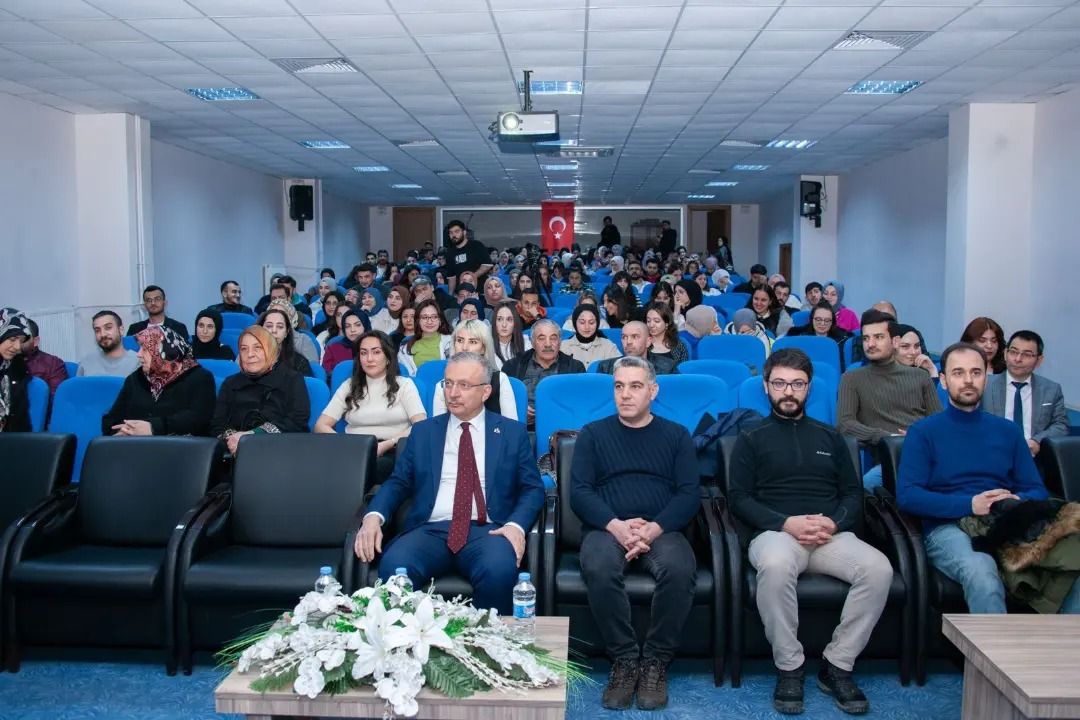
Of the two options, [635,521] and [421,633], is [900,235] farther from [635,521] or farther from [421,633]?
[421,633]

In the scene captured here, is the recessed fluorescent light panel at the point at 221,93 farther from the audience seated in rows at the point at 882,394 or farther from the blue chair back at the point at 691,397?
the audience seated in rows at the point at 882,394

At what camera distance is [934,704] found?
11.6 feet

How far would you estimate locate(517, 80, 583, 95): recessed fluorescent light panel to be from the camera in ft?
30.3

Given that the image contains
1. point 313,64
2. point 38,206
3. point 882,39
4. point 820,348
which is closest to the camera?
point 820,348

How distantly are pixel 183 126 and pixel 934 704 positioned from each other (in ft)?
36.4

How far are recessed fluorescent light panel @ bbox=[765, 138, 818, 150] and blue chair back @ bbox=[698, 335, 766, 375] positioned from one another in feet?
23.2

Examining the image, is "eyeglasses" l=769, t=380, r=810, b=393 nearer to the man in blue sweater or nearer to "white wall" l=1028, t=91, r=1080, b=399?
the man in blue sweater

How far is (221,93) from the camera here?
10.1 m

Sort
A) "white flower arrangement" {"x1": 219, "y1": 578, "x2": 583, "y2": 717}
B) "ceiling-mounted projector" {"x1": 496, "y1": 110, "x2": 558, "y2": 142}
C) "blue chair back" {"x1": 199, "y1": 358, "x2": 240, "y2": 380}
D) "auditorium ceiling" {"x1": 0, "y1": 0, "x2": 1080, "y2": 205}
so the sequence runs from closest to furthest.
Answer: "white flower arrangement" {"x1": 219, "y1": 578, "x2": 583, "y2": 717}, "blue chair back" {"x1": 199, "y1": 358, "x2": 240, "y2": 380}, "auditorium ceiling" {"x1": 0, "y1": 0, "x2": 1080, "y2": 205}, "ceiling-mounted projector" {"x1": 496, "y1": 110, "x2": 558, "y2": 142}

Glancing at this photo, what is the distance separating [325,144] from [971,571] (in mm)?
12005

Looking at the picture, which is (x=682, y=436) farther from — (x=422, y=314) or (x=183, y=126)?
(x=183, y=126)

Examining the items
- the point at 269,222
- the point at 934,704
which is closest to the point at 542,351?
the point at 934,704

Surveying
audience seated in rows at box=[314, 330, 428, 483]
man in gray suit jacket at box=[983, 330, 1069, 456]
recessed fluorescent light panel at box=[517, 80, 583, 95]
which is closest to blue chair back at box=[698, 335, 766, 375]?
man in gray suit jacket at box=[983, 330, 1069, 456]

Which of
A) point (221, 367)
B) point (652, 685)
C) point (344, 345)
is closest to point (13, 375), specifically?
point (221, 367)
